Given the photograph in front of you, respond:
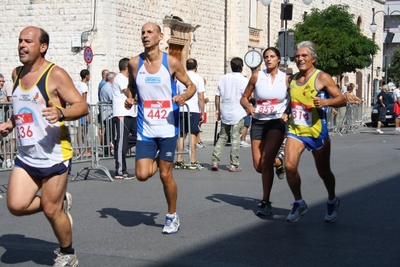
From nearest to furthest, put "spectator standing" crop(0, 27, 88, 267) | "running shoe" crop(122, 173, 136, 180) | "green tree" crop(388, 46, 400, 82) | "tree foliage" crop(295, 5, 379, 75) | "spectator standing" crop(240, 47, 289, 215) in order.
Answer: "spectator standing" crop(0, 27, 88, 267)
"spectator standing" crop(240, 47, 289, 215)
"running shoe" crop(122, 173, 136, 180)
"tree foliage" crop(295, 5, 379, 75)
"green tree" crop(388, 46, 400, 82)

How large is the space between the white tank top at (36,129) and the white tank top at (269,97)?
11.7 ft

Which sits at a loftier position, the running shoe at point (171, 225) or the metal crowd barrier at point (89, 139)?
the metal crowd barrier at point (89, 139)

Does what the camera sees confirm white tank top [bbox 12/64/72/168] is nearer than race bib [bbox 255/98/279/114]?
Yes

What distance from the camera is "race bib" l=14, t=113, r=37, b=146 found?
6.07 m

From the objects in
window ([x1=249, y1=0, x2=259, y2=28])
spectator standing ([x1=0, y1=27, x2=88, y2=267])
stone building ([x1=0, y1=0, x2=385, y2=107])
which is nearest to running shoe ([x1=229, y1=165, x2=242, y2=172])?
spectator standing ([x1=0, y1=27, x2=88, y2=267])

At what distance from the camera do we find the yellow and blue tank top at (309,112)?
8.20 metres

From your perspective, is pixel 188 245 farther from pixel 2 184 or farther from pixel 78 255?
pixel 2 184

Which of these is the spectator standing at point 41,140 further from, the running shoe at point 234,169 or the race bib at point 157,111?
the running shoe at point 234,169

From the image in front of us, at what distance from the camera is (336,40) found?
110ft

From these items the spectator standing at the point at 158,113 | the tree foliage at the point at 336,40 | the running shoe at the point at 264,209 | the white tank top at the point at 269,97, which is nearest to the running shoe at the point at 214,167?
the white tank top at the point at 269,97

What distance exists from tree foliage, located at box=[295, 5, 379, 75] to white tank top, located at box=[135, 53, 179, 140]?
2670 centimetres

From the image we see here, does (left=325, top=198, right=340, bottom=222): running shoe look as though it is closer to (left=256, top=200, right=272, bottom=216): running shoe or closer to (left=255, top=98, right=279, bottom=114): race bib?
(left=256, top=200, right=272, bottom=216): running shoe

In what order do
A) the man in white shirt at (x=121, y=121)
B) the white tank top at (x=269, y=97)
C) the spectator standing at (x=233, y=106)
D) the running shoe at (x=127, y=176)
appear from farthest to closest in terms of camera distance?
the spectator standing at (x=233, y=106), the running shoe at (x=127, y=176), the man in white shirt at (x=121, y=121), the white tank top at (x=269, y=97)

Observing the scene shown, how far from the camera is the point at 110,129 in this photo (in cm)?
1442
